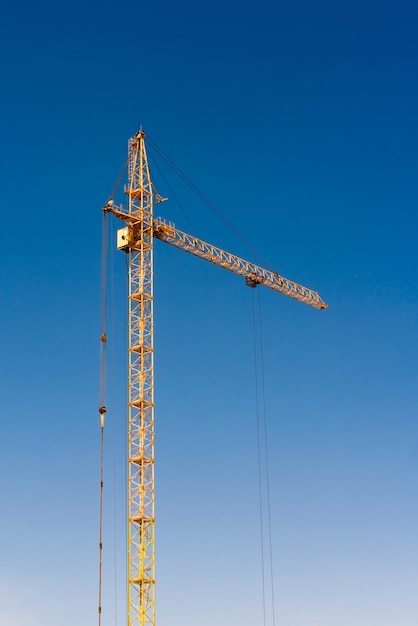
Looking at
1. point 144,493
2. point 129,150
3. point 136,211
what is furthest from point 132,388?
point 129,150

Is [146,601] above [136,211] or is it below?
below

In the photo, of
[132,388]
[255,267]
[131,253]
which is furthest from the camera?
[255,267]

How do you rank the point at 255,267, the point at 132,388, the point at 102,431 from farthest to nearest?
the point at 255,267 < the point at 132,388 < the point at 102,431

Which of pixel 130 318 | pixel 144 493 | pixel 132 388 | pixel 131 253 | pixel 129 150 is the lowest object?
pixel 144 493

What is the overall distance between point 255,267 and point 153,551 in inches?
1461

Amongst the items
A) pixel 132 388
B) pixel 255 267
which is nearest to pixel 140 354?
pixel 132 388

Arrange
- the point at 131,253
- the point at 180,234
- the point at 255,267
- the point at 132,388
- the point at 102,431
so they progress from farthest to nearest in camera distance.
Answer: the point at 255,267, the point at 180,234, the point at 131,253, the point at 132,388, the point at 102,431

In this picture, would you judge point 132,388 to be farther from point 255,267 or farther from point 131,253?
point 255,267

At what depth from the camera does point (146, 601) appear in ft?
272

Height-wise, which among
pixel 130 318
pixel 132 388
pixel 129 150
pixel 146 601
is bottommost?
pixel 146 601

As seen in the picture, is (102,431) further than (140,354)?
No

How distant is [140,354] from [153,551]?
16.6 m

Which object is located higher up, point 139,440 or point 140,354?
point 140,354

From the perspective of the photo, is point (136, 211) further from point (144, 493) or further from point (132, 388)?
point (144, 493)
